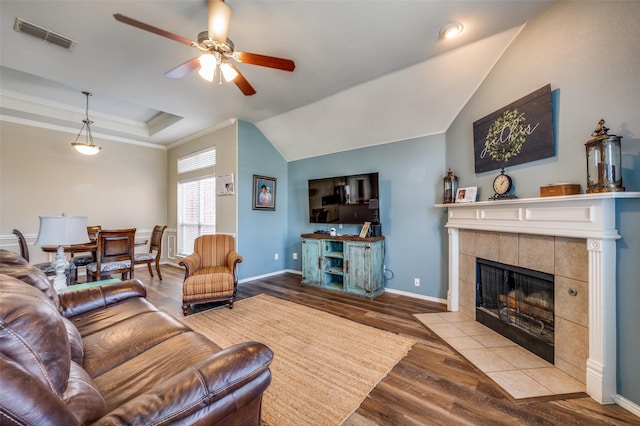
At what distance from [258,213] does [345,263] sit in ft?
6.39

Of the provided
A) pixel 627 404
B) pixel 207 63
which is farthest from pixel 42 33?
pixel 627 404

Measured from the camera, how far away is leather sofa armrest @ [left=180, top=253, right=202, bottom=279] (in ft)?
10.1

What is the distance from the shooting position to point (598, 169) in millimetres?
1688

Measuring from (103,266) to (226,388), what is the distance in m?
3.84

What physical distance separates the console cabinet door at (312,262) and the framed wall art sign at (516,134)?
2529 mm

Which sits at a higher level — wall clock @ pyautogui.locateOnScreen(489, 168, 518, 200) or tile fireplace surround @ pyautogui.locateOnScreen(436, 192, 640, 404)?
wall clock @ pyautogui.locateOnScreen(489, 168, 518, 200)

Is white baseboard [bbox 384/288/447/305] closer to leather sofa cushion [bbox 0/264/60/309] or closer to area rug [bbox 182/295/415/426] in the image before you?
area rug [bbox 182/295/415/426]

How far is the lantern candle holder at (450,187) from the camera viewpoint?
10.2ft

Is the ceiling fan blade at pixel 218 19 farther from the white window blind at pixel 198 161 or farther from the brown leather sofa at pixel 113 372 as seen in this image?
the white window blind at pixel 198 161

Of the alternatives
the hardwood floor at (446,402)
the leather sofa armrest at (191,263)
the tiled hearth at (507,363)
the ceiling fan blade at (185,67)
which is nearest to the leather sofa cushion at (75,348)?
the hardwood floor at (446,402)

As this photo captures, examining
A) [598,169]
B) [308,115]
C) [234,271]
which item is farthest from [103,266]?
[598,169]

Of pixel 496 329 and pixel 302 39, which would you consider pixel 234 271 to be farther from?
pixel 496 329

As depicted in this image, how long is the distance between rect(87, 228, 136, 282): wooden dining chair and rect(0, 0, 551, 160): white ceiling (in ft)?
6.71

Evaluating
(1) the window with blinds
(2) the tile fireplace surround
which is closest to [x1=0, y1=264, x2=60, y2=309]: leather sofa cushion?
(1) the window with blinds
